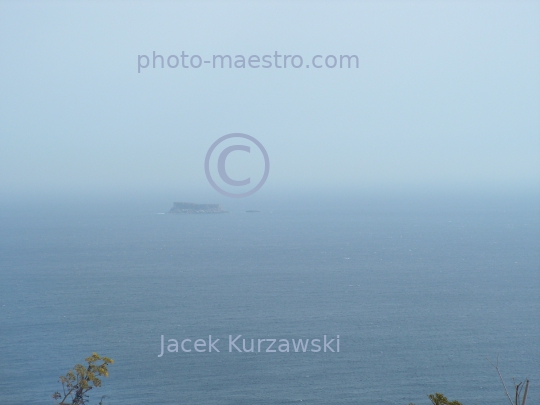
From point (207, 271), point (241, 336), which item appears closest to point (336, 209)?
point (207, 271)

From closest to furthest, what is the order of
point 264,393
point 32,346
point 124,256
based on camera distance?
point 264,393 < point 32,346 < point 124,256

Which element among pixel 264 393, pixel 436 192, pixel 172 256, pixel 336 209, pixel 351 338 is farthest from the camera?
pixel 436 192

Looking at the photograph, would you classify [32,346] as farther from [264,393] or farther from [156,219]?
[156,219]

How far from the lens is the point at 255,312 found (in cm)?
893

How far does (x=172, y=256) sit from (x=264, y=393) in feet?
16.7

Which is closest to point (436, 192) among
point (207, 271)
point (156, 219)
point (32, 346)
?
point (156, 219)

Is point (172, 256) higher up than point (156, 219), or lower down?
lower down

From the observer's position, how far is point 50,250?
1617cm

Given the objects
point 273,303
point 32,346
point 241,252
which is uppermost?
point 241,252

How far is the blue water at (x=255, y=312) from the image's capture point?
775 cm

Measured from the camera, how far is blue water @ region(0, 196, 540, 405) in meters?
7.75

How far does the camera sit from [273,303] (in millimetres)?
9344

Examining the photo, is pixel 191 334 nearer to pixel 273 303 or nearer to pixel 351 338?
pixel 273 303

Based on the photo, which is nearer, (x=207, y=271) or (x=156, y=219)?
(x=207, y=271)
